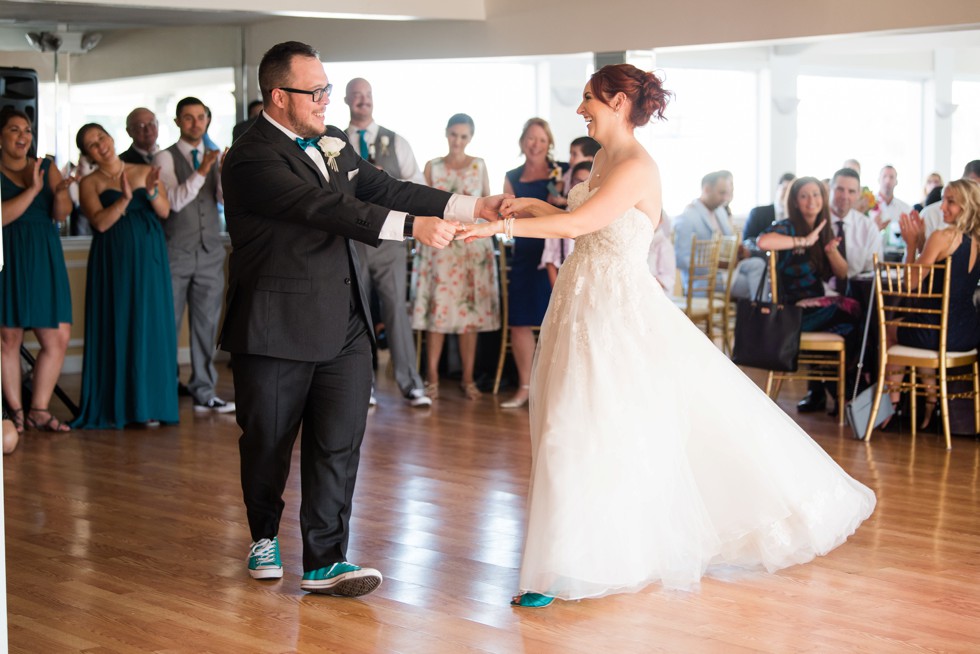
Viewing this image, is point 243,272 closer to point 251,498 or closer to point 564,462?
point 251,498

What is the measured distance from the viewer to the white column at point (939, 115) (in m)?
14.3

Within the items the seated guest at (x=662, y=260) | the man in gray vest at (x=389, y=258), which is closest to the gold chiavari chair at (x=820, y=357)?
the seated guest at (x=662, y=260)

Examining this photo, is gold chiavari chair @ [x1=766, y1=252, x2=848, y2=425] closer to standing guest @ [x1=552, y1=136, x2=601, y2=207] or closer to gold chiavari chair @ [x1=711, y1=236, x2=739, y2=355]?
standing guest @ [x1=552, y1=136, x2=601, y2=207]

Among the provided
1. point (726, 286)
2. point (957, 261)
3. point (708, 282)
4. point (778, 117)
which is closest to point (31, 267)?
point (708, 282)

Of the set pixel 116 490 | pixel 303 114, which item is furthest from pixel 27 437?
pixel 303 114

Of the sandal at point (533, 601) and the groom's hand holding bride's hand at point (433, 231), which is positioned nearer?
the groom's hand holding bride's hand at point (433, 231)

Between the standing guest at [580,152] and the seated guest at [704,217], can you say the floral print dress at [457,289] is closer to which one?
the standing guest at [580,152]

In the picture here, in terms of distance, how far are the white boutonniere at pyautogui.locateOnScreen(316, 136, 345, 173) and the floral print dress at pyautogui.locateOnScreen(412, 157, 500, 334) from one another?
380 centimetres

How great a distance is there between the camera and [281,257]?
3.46 metres

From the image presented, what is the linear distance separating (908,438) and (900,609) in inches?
114

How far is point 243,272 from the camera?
11.5ft

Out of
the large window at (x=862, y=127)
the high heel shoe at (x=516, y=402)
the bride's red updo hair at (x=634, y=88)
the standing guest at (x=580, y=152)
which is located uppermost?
the large window at (x=862, y=127)

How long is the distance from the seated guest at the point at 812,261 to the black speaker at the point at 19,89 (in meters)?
4.79

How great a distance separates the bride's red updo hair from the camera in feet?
11.9
